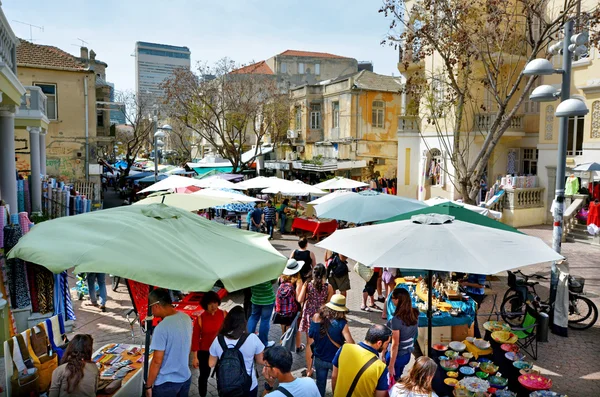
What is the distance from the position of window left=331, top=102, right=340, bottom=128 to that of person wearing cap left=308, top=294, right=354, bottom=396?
28.9 metres

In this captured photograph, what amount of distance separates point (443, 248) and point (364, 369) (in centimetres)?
172

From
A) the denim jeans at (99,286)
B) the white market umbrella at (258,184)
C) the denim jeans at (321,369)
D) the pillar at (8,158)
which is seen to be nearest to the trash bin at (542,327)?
the denim jeans at (321,369)

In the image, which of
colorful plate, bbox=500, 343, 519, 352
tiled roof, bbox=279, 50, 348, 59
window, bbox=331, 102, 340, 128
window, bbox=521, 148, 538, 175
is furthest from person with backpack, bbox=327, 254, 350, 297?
tiled roof, bbox=279, 50, 348, 59

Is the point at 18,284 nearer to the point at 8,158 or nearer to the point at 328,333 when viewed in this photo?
the point at 328,333

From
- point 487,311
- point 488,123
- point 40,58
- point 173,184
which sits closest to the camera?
point 487,311

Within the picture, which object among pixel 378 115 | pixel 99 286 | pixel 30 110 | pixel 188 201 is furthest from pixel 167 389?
pixel 378 115

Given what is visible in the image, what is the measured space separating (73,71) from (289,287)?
2226 centimetres

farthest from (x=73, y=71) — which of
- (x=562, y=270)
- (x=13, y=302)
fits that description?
(x=562, y=270)

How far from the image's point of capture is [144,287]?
701 cm

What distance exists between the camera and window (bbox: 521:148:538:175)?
2427cm

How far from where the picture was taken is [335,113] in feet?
112

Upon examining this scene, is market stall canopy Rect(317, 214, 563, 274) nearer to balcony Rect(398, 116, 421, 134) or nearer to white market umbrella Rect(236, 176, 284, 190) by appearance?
white market umbrella Rect(236, 176, 284, 190)

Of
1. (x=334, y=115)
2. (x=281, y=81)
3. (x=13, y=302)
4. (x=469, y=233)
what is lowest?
(x=13, y=302)

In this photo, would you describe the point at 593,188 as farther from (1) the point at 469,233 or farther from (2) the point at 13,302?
(2) the point at 13,302
